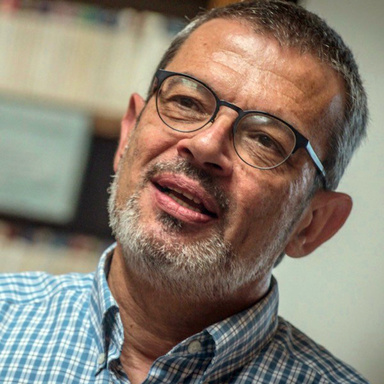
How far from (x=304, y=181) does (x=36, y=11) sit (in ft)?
4.56

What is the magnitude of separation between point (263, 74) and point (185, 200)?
0.30m

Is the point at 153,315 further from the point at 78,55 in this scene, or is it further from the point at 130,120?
the point at 78,55

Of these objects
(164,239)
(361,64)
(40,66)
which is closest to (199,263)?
(164,239)

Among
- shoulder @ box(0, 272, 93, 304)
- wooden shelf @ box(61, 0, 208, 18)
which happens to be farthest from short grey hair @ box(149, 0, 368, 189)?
wooden shelf @ box(61, 0, 208, 18)

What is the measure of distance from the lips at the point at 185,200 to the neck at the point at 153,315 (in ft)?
0.59

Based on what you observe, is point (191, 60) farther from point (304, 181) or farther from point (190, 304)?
point (190, 304)

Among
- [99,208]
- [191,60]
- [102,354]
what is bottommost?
[99,208]

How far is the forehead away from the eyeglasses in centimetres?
2

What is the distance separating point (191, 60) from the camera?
4.41 feet

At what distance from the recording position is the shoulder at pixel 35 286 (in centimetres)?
141

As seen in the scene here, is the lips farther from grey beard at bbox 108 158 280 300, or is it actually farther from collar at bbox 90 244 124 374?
collar at bbox 90 244 124 374

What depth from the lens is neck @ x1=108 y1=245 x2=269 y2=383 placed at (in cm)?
130

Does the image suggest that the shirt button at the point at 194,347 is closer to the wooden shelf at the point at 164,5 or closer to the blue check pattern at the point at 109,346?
the blue check pattern at the point at 109,346

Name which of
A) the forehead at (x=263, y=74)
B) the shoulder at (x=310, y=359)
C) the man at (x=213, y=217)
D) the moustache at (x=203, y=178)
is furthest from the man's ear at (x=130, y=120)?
the shoulder at (x=310, y=359)
